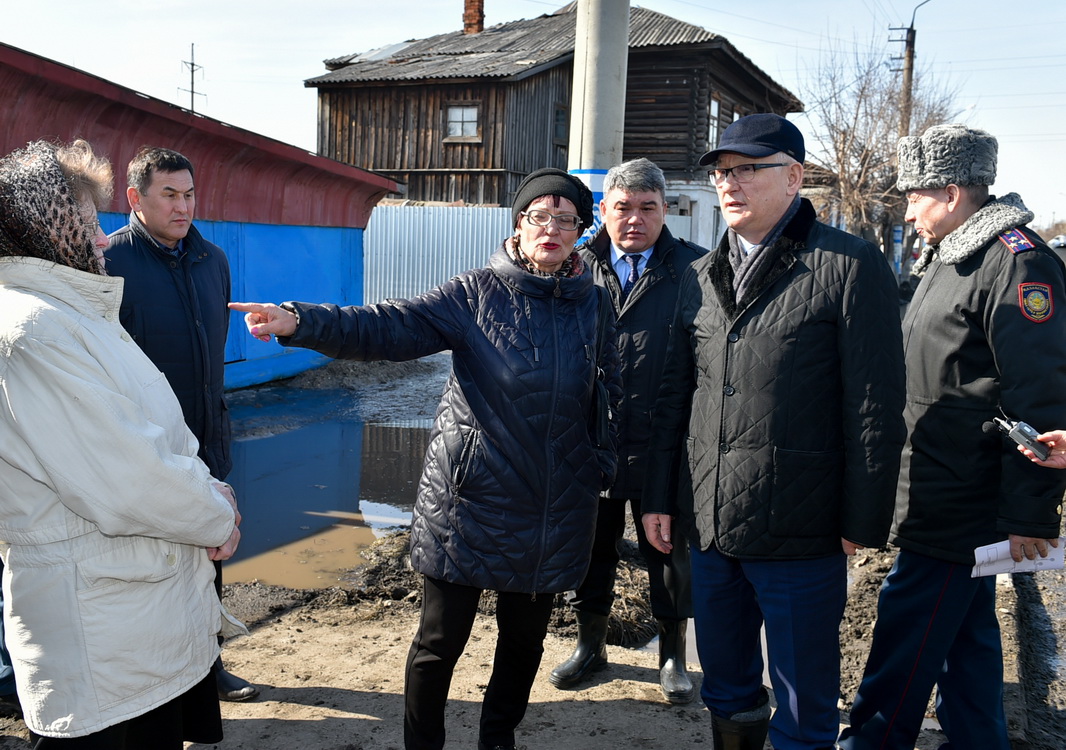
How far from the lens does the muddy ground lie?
311cm

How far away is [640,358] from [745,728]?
146 cm

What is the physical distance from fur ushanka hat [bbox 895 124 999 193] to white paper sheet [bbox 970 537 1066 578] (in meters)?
1.11

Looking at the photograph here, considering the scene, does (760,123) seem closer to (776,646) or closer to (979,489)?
(979,489)

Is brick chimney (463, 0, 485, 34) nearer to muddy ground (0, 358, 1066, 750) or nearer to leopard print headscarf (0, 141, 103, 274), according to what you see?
muddy ground (0, 358, 1066, 750)

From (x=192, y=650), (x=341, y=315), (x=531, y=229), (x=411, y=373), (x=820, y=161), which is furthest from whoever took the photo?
(x=820, y=161)

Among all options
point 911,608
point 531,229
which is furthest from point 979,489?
point 531,229

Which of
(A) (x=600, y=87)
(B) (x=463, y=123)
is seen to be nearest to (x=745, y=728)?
(A) (x=600, y=87)

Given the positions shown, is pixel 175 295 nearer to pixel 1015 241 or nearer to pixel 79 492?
pixel 79 492

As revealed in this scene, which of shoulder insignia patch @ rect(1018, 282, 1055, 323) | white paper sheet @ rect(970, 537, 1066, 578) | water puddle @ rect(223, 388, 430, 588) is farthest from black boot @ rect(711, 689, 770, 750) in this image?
water puddle @ rect(223, 388, 430, 588)

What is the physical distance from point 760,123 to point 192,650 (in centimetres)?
204

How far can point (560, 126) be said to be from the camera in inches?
934

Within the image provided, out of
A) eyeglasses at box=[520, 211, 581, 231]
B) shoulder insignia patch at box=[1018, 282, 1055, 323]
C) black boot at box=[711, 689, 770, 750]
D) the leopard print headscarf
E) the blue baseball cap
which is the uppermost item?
the blue baseball cap

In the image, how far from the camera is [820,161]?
90.5ft

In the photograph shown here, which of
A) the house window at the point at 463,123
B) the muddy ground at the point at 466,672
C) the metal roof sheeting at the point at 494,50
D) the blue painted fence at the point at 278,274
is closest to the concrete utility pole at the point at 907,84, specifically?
A: the metal roof sheeting at the point at 494,50
